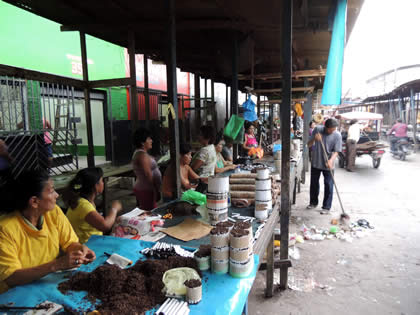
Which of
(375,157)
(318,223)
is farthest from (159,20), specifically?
(375,157)

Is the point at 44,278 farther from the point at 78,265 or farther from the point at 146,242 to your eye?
the point at 146,242

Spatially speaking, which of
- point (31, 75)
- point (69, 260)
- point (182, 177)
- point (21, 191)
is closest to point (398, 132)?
point (182, 177)

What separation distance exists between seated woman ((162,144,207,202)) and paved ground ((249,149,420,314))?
1646 millimetres

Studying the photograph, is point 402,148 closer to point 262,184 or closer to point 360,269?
point 360,269

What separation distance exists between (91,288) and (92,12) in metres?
4.35

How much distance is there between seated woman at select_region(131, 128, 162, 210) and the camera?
377cm

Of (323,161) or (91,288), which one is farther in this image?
(323,161)

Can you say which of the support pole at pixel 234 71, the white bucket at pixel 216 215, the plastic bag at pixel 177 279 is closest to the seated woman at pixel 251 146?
the support pole at pixel 234 71

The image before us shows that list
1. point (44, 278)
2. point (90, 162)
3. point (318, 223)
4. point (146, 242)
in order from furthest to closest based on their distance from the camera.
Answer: point (318, 223), point (90, 162), point (146, 242), point (44, 278)

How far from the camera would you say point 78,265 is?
1777 mm

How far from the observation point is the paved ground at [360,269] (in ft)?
10.9

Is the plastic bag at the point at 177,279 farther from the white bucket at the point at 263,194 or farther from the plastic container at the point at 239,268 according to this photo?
the white bucket at the point at 263,194

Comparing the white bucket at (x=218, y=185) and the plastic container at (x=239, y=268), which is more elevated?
the white bucket at (x=218, y=185)

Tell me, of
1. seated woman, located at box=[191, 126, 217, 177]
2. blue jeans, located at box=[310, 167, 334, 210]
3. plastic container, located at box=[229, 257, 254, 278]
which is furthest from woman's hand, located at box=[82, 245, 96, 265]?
blue jeans, located at box=[310, 167, 334, 210]
